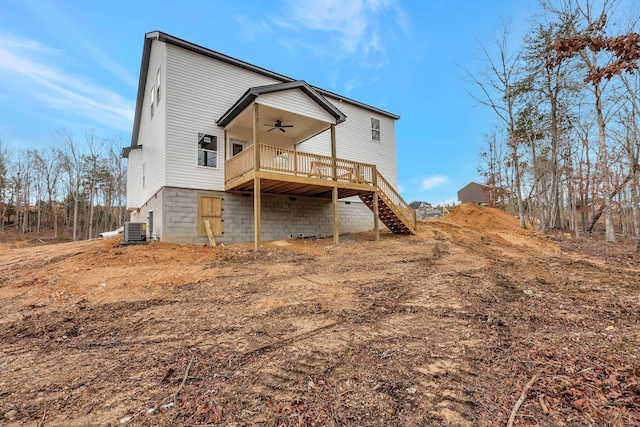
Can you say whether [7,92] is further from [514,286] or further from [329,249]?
[514,286]

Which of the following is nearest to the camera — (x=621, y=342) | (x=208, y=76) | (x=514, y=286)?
(x=621, y=342)

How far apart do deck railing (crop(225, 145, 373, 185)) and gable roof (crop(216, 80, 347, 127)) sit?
1594mm

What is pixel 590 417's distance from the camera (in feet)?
6.32

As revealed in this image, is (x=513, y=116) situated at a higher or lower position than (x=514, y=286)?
higher

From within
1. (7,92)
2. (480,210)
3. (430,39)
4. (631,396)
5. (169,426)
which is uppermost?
(7,92)

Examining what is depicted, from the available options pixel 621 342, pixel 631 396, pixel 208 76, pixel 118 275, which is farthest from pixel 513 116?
pixel 118 275

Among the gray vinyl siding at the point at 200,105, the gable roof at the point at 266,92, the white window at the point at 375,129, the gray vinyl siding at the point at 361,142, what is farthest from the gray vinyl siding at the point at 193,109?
the white window at the point at 375,129

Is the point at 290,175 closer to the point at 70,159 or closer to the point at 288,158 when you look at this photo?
the point at 288,158

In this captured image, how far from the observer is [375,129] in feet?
57.9

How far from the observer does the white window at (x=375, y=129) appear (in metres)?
17.5

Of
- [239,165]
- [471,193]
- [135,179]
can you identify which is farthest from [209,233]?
[471,193]

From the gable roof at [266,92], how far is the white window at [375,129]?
6.21 meters

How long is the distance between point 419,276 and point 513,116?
18.1 m

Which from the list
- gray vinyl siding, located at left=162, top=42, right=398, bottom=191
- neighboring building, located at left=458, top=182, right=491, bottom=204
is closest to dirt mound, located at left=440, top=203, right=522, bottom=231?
gray vinyl siding, located at left=162, top=42, right=398, bottom=191
